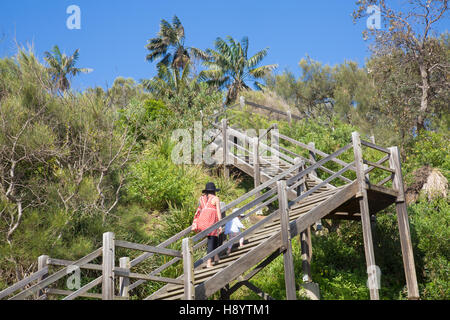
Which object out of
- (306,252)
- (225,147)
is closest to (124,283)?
(306,252)

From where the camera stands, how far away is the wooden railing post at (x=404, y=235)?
10320mm

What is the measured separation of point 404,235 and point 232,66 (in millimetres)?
23419

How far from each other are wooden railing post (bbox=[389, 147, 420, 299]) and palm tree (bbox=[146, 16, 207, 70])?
27.1 metres

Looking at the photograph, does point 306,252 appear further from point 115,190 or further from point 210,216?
point 115,190

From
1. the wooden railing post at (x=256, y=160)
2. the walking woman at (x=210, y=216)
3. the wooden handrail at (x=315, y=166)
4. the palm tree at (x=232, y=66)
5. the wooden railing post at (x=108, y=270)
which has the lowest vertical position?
the wooden railing post at (x=108, y=270)

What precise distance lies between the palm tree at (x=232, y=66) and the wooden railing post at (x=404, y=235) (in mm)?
21973

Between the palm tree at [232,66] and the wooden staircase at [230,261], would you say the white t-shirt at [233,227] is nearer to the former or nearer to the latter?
the wooden staircase at [230,261]

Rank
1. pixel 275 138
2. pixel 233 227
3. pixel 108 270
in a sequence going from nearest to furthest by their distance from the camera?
1. pixel 108 270
2. pixel 233 227
3. pixel 275 138

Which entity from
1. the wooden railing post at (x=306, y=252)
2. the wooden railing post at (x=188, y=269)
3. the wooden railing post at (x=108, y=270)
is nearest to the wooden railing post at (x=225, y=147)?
the wooden railing post at (x=306, y=252)

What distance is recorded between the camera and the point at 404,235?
1050cm

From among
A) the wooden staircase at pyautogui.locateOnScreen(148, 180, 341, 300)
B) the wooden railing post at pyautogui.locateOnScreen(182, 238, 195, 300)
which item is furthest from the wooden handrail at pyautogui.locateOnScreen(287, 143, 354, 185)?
the wooden railing post at pyautogui.locateOnScreen(182, 238, 195, 300)

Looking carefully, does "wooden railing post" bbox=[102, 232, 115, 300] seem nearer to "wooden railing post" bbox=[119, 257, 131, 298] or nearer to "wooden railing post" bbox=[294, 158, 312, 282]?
"wooden railing post" bbox=[119, 257, 131, 298]
